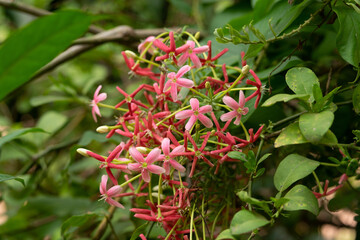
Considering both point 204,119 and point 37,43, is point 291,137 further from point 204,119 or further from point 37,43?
point 37,43

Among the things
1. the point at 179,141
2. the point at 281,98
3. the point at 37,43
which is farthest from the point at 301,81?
the point at 37,43

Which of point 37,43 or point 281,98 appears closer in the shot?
point 281,98

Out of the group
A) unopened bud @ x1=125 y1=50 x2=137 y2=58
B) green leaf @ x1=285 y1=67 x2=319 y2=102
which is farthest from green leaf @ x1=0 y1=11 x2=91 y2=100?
green leaf @ x1=285 y1=67 x2=319 y2=102

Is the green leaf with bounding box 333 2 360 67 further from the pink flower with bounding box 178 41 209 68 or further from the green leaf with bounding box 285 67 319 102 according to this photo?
the pink flower with bounding box 178 41 209 68

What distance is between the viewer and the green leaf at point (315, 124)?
365 mm

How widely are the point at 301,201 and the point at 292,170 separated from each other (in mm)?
42

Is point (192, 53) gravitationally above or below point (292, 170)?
above

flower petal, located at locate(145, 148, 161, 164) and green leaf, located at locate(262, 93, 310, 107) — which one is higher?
green leaf, located at locate(262, 93, 310, 107)

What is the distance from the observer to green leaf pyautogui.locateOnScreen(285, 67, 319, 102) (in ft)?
1.42

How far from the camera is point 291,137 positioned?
42cm

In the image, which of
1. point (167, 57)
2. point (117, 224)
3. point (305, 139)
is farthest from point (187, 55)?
Answer: point (117, 224)

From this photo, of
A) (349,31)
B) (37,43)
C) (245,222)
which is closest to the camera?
(245,222)

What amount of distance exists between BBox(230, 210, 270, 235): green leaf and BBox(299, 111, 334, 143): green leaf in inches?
3.8

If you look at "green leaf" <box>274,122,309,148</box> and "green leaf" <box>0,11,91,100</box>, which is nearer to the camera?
"green leaf" <box>274,122,309,148</box>
